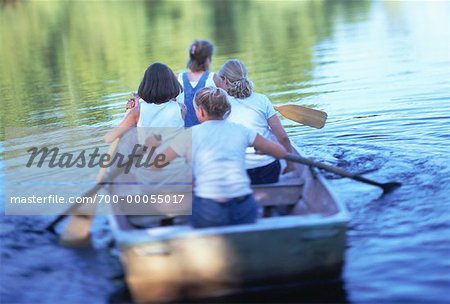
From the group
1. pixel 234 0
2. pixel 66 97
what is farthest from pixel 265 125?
pixel 234 0

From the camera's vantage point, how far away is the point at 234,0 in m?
43.2

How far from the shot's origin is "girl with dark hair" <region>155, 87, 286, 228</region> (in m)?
4.93

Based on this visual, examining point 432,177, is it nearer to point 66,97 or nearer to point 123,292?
point 123,292

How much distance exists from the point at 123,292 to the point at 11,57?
19.9 m

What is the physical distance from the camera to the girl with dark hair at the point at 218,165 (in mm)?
4926

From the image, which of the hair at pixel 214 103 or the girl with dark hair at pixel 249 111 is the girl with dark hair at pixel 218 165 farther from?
the girl with dark hair at pixel 249 111

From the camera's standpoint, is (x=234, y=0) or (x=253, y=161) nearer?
(x=253, y=161)

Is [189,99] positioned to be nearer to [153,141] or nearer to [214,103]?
[153,141]

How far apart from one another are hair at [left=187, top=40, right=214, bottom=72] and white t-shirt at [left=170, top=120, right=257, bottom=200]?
7.21 ft

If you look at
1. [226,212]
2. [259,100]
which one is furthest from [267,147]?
[259,100]

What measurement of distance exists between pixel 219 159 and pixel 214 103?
1.40 ft

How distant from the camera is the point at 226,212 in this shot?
4930mm

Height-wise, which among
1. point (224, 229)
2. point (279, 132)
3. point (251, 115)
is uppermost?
point (251, 115)

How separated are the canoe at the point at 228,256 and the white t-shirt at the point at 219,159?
0.33m
